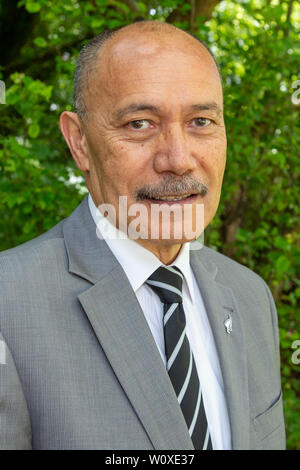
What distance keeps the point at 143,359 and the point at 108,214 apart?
0.51 meters

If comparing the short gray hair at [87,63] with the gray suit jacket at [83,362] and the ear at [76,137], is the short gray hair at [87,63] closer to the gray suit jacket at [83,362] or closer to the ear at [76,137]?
the ear at [76,137]

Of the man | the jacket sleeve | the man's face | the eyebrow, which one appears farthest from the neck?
the jacket sleeve

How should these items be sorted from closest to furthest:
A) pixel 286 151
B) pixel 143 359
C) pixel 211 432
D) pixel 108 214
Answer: pixel 143 359 → pixel 211 432 → pixel 108 214 → pixel 286 151

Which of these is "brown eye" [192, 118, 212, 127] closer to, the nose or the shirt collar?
the nose

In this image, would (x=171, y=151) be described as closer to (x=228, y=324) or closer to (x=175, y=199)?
(x=175, y=199)

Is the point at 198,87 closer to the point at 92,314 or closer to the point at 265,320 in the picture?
the point at 92,314

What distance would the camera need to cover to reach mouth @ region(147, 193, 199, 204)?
174cm

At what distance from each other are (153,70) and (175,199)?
399 millimetres

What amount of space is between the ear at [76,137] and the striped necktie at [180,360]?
477 mm

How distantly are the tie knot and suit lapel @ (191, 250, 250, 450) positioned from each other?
204 millimetres

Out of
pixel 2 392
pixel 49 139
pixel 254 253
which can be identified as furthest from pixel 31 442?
pixel 254 253

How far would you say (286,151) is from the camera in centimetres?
391

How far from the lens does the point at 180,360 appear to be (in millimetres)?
1685

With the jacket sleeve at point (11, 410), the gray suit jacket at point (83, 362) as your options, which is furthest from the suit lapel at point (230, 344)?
the jacket sleeve at point (11, 410)
